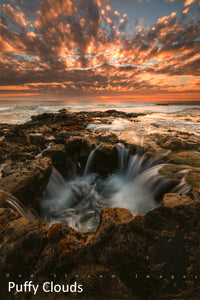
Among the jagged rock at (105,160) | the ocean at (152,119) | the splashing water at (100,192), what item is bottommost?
the splashing water at (100,192)

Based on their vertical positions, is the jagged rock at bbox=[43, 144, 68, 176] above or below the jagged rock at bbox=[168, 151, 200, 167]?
below

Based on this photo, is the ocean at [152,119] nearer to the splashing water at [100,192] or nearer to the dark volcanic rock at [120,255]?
the splashing water at [100,192]

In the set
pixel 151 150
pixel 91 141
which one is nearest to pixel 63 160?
pixel 91 141

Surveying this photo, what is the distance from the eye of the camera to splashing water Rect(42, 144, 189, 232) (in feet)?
17.6

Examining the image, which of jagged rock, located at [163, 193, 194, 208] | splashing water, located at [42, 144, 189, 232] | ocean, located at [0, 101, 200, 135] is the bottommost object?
splashing water, located at [42, 144, 189, 232]

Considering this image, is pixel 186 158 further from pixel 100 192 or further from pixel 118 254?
pixel 118 254

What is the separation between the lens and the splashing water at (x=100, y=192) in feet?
17.6

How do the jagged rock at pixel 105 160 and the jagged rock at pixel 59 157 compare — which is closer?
the jagged rock at pixel 59 157

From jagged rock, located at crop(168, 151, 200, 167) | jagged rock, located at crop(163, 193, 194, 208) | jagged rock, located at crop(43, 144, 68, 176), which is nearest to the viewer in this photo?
jagged rock, located at crop(163, 193, 194, 208)

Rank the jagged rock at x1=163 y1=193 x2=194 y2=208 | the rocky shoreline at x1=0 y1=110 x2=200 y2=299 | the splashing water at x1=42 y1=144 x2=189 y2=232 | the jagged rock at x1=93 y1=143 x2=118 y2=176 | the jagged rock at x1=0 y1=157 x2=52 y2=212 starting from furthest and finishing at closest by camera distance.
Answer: the jagged rock at x1=93 y1=143 x2=118 y2=176
the splashing water at x1=42 y1=144 x2=189 y2=232
the jagged rock at x1=0 y1=157 x2=52 y2=212
the jagged rock at x1=163 y1=193 x2=194 y2=208
the rocky shoreline at x1=0 y1=110 x2=200 y2=299

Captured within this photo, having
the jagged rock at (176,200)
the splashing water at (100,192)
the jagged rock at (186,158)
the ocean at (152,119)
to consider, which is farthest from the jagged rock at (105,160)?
the ocean at (152,119)

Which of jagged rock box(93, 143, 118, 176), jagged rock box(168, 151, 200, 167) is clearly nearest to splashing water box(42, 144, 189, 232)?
jagged rock box(93, 143, 118, 176)

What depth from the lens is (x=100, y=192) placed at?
23.1 feet

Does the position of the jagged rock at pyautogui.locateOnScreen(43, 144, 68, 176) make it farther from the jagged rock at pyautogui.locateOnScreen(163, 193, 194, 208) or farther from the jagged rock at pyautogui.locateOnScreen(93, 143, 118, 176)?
the jagged rock at pyautogui.locateOnScreen(163, 193, 194, 208)
